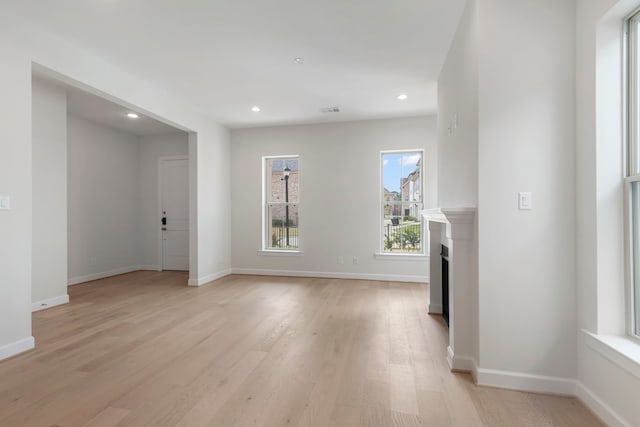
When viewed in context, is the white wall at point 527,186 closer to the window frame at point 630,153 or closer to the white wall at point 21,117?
the window frame at point 630,153

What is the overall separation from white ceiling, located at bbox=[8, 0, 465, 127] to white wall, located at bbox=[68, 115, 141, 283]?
8.01 ft

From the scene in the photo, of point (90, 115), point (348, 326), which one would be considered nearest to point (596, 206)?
point (348, 326)

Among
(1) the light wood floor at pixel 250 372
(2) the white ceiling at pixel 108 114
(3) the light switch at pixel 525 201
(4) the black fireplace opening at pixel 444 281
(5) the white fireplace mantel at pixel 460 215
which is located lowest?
(1) the light wood floor at pixel 250 372

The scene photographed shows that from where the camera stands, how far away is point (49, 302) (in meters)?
3.70

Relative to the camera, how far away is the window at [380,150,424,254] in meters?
5.14

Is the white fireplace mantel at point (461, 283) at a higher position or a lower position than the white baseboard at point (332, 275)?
higher

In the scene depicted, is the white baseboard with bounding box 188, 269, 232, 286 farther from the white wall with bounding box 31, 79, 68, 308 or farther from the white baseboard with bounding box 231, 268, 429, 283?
the white wall with bounding box 31, 79, 68, 308

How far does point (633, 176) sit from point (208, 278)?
203 inches

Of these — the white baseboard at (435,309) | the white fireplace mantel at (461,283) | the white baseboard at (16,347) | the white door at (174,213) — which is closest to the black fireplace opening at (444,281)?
the white baseboard at (435,309)

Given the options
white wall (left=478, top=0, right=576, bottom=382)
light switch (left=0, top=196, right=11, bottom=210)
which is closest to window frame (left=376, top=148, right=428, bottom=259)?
white wall (left=478, top=0, right=576, bottom=382)

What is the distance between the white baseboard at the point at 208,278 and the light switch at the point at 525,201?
449cm

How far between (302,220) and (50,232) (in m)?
3.60

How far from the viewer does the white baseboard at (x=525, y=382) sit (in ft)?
6.13

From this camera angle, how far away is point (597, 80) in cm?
169
